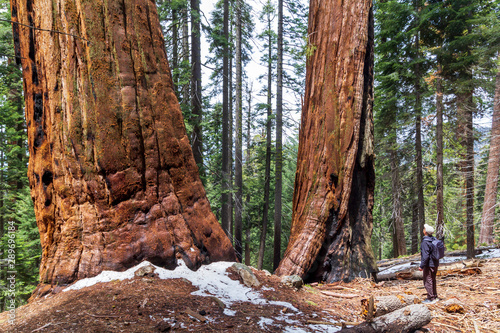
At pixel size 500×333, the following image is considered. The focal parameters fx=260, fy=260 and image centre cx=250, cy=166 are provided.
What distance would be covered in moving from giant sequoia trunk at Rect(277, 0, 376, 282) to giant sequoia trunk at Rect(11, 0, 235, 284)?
8.52 ft

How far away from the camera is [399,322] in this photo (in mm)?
2826

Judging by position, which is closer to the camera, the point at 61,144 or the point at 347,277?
the point at 61,144

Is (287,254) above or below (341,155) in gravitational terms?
below

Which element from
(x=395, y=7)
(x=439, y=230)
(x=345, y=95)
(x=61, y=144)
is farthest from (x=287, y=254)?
(x=395, y=7)

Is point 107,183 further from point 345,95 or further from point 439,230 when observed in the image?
point 439,230

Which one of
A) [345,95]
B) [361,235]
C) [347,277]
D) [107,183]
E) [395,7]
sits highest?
[395,7]

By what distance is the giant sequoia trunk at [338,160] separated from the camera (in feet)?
17.8

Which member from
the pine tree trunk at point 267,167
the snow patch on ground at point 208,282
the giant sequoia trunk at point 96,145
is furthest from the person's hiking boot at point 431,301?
the pine tree trunk at point 267,167

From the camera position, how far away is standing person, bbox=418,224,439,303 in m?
4.25

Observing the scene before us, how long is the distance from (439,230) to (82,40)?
1017cm

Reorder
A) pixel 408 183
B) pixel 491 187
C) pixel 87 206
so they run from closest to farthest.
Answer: pixel 87 206 → pixel 491 187 → pixel 408 183

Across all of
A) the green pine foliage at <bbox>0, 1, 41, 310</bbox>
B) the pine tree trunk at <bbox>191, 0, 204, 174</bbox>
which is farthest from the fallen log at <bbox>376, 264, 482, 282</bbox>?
the green pine foliage at <bbox>0, 1, 41, 310</bbox>

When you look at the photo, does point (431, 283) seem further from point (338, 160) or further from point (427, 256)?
point (338, 160)

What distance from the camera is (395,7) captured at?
35.3ft
